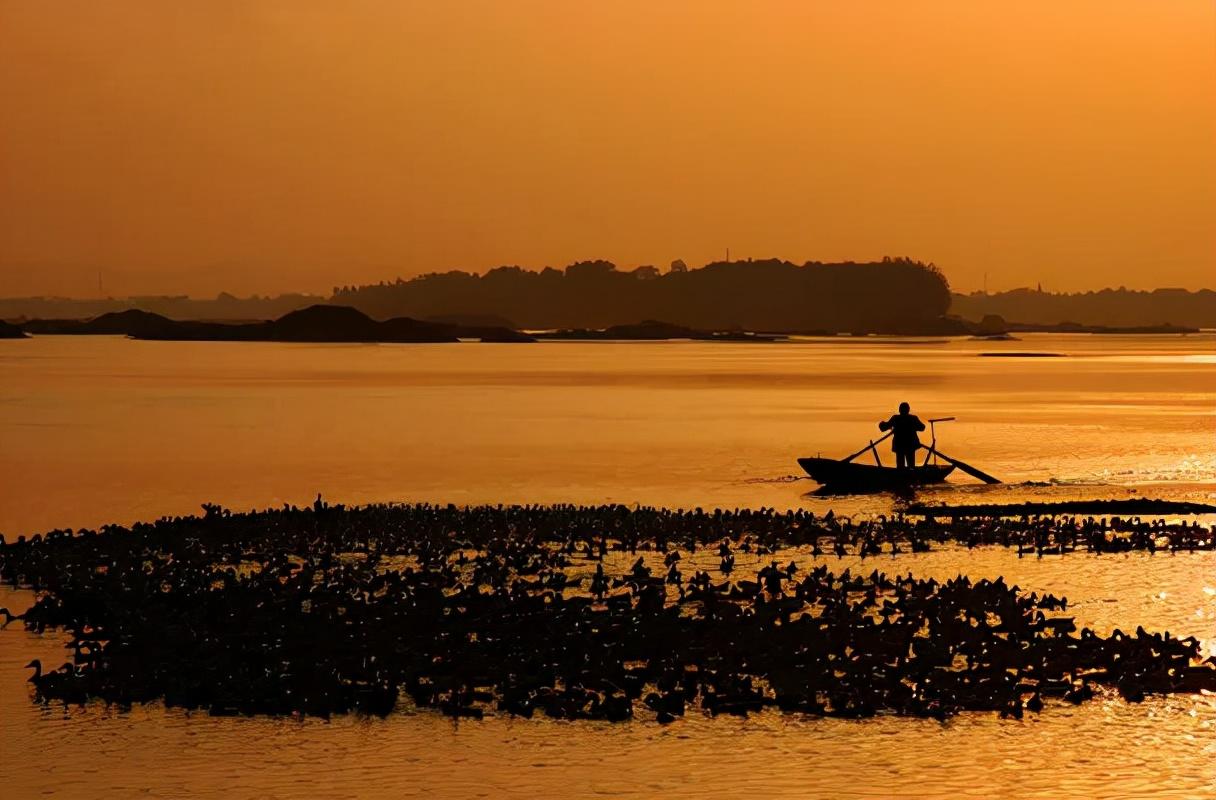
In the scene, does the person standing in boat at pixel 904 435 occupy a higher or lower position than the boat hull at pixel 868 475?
higher

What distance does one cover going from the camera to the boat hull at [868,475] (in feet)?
153

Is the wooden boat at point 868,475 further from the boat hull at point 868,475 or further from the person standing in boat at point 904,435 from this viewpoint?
the person standing in boat at point 904,435

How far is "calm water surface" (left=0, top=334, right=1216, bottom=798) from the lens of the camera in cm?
1730

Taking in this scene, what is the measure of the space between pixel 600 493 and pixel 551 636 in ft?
91.0

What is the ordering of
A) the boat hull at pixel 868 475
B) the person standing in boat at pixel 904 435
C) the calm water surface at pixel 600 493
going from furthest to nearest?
the person standing in boat at pixel 904 435
the boat hull at pixel 868 475
the calm water surface at pixel 600 493

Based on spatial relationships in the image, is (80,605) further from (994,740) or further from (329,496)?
(329,496)

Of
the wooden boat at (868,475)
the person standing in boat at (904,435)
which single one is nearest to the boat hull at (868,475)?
the wooden boat at (868,475)

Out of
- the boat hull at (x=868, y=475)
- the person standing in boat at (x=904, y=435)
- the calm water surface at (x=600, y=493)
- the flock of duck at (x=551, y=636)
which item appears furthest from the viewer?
the person standing in boat at (x=904, y=435)

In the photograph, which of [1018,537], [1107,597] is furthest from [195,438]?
[1107,597]

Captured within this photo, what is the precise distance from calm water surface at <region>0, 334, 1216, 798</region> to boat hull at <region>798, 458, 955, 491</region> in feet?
2.76

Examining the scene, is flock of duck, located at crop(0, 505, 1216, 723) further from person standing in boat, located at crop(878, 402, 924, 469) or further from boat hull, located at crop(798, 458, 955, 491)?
person standing in boat, located at crop(878, 402, 924, 469)

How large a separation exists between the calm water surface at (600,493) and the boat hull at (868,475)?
0.84m

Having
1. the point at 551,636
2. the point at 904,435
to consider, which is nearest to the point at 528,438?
the point at 904,435

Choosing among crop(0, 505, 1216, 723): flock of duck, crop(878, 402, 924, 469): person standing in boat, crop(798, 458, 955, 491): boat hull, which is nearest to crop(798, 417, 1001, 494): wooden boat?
crop(798, 458, 955, 491): boat hull
